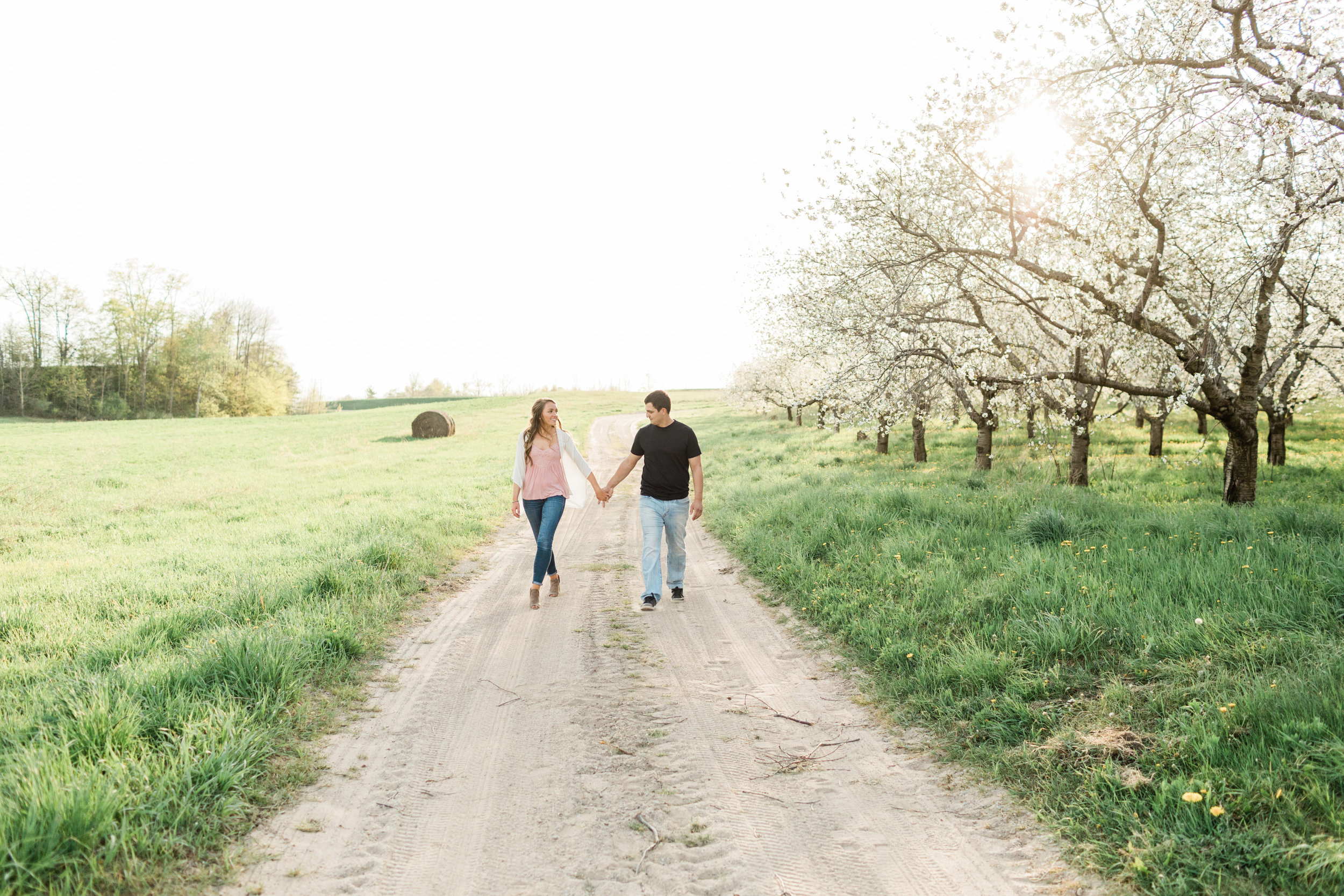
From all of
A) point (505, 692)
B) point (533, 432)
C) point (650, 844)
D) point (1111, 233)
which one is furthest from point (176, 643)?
point (1111, 233)

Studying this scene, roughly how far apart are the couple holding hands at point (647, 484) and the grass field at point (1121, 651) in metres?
1.62

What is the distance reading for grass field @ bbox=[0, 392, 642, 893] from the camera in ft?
11.0

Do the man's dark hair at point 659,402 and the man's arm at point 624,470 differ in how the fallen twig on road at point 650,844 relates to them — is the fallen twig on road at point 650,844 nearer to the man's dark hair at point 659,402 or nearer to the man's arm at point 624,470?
the man's arm at point 624,470

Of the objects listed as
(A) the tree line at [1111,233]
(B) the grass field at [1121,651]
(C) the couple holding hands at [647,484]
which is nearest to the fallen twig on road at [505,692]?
(C) the couple holding hands at [647,484]

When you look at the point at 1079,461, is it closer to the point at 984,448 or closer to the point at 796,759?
the point at 984,448

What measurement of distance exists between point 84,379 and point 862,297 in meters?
71.8

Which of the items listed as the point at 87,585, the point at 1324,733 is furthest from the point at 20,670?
the point at 1324,733

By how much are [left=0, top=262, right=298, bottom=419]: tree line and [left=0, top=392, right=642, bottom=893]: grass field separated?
51202mm

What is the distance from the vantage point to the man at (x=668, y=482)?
8.20 metres

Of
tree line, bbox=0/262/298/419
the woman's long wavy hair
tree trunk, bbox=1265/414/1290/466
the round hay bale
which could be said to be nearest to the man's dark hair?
the woman's long wavy hair

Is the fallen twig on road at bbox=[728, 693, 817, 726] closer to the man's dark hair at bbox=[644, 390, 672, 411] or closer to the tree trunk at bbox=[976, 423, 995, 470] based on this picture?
the man's dark hair at bbox=[644, 390, 672, 411]

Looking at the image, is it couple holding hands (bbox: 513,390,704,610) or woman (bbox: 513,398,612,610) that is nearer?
couple holding hands (bbox: 513,390,704,610)

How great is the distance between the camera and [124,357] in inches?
2361

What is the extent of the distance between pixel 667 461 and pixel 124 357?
235 feet
